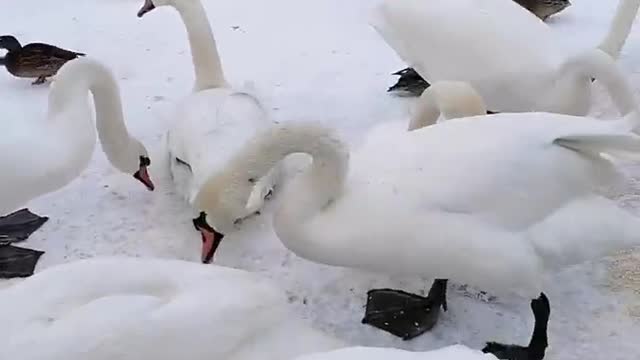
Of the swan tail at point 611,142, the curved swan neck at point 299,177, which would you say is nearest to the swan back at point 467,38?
the swan tail at point 611,142

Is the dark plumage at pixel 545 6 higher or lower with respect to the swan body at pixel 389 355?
lower

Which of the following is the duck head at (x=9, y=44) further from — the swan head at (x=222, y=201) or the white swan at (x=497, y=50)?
the swan head at (x=222, y=201)

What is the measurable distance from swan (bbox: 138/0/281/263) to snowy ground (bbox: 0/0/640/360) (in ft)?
0.46

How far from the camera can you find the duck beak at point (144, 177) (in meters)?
3.26

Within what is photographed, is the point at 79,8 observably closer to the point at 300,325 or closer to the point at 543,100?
the point at 543,100

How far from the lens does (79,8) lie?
16.4 feet

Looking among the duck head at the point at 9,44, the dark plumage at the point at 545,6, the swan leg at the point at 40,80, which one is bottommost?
the dark plumage at the point at 545,6

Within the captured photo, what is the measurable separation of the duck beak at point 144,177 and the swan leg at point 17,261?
0.42 meters

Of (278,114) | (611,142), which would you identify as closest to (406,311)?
(611,142)

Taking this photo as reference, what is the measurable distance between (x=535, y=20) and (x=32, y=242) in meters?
1.86

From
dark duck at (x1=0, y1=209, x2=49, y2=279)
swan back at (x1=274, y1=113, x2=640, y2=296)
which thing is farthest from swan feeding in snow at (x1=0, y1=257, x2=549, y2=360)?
dark duck at (x1=0, y1=209, x2=49, y2=279)

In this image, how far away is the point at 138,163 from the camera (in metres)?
3.25

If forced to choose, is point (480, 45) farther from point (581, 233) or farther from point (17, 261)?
point (17, 261)

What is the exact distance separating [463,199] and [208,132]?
99cm
